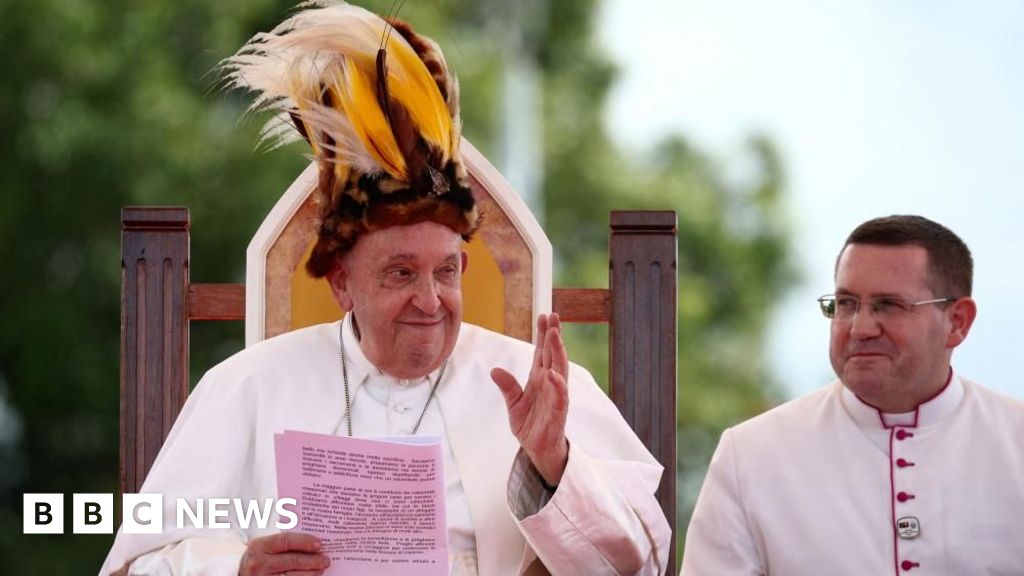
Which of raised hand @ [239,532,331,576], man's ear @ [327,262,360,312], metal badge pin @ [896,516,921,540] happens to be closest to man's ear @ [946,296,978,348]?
metal badge pin @ [896,516,921,540]

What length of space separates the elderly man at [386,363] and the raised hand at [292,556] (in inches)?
8.0

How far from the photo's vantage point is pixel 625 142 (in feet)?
51.2

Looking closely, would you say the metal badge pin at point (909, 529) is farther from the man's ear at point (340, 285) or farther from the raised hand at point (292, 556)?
the man's ear at point (340, 285)

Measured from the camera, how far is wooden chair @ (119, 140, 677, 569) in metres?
4.62

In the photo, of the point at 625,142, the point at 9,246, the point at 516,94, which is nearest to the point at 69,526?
the point at 9,246

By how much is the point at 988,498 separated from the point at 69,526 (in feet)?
29.3

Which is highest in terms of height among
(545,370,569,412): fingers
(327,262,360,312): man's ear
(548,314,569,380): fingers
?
(327,262,360,312): man's ear

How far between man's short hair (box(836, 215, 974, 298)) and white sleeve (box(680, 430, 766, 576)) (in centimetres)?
60

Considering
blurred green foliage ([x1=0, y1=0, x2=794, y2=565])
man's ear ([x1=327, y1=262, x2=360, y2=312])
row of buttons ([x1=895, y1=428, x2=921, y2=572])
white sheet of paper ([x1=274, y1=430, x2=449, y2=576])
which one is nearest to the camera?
white sheet of paper ([x1=274, y1=430, x2=449, y2=576])

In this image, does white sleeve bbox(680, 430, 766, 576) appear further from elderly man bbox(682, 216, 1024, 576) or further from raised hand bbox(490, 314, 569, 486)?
raised hand bbox(490, 314, 569, 486)

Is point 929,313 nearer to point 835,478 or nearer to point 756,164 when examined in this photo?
point 835,478

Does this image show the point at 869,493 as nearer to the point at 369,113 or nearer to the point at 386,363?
the point at 386,363

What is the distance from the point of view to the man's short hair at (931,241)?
424 cm

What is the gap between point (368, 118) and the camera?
173 inches
